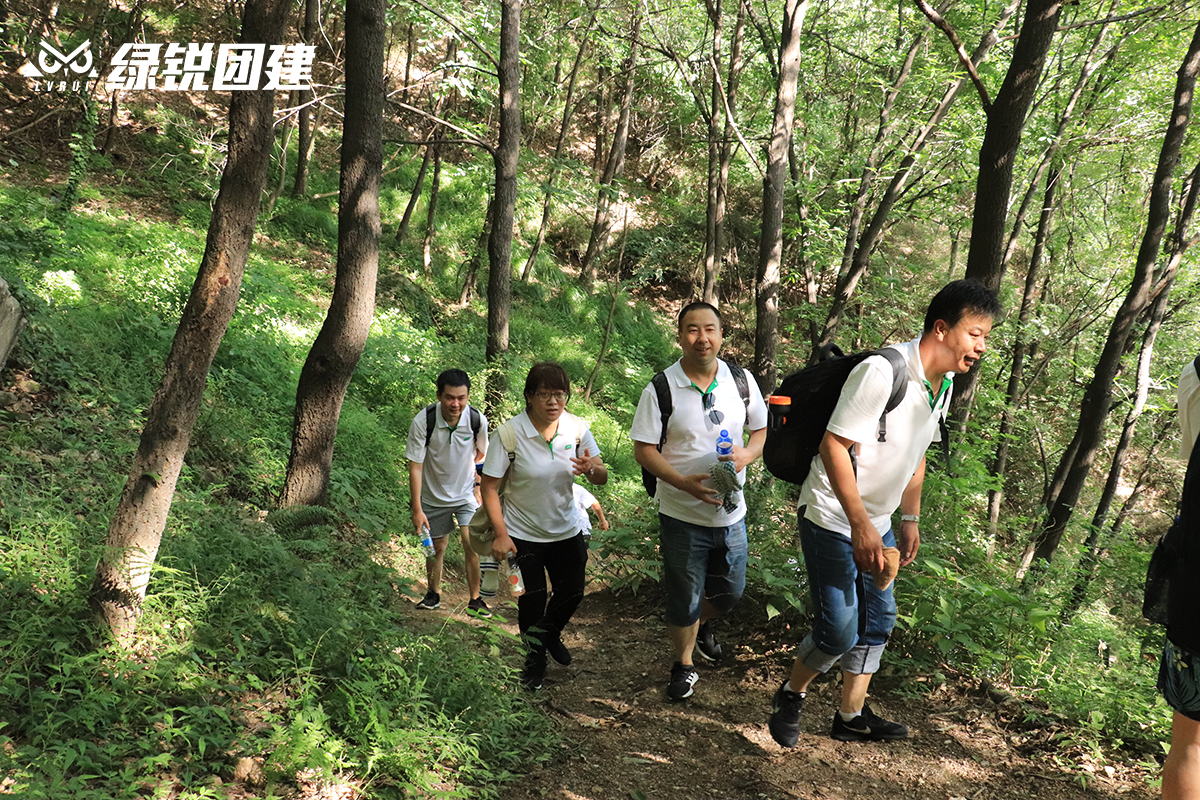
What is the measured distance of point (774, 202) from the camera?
9.74 metres

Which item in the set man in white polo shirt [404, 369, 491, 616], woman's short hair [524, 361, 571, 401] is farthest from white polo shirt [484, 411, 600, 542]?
man in white polo shirt [404, 369, 491, 616]

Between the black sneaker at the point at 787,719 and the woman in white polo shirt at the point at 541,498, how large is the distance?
4.89 feet

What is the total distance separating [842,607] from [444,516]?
3756 mm

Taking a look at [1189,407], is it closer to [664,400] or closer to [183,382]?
[664,400]

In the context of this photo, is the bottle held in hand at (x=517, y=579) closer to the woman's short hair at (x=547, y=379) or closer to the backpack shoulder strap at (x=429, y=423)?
the woman's short hair at (x=547, y=379)

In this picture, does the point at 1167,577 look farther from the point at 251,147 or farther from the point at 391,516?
the point at 391,516

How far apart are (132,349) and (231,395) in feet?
3.57

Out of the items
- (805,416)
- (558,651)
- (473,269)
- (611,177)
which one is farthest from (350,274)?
(611,177)

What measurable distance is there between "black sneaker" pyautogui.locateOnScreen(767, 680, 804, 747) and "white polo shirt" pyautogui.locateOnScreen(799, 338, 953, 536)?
966 mm

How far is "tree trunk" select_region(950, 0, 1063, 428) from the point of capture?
5.63m

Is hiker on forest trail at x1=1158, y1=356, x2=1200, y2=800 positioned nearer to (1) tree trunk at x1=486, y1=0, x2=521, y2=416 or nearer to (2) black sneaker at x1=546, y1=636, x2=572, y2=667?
(2) black sneaker at x1=546, y1=636, x2=572, y2=667

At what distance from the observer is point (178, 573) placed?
4.42 m

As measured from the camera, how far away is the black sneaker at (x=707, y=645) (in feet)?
17.5

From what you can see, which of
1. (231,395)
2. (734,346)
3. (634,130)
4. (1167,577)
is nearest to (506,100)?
(231,395)
